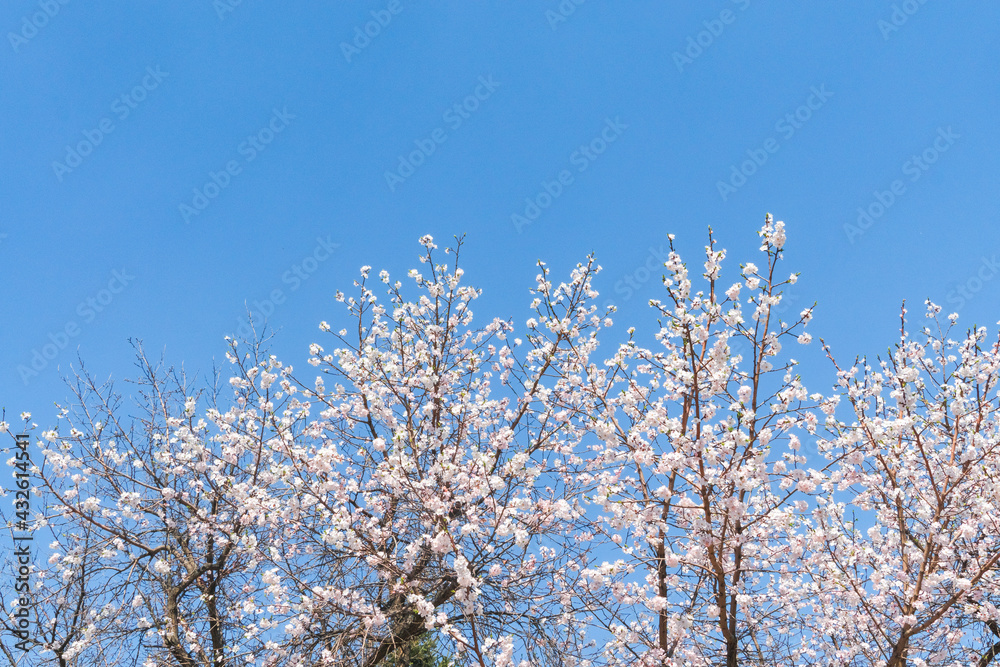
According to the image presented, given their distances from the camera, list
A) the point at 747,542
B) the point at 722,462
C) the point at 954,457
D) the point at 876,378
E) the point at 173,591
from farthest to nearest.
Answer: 1. the point at 173,591
2. the point at 876,378
3. the point at 954,457
4. the point at 747,542
5. the point at 722,462

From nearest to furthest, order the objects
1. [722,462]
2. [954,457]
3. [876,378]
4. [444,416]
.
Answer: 1. [722,462]
2. [954,457]
3. [876,378]
4. [444,416]

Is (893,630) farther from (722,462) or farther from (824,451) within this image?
(722,462)

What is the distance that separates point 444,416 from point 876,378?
4.72 m

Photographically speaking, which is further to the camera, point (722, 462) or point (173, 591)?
point (173, 591)

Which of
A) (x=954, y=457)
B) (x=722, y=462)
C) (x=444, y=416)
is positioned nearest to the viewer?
(x=722, y=462)

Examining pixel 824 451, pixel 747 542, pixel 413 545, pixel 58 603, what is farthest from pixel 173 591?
pixel 824 451

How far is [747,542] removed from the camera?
6.07 m

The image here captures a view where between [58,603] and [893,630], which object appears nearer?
[893,630]

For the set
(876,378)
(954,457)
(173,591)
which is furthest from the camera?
(173,591)

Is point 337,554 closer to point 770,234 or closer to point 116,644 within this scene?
point 116,644

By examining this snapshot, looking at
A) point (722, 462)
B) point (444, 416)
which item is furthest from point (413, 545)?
point (722, 462)

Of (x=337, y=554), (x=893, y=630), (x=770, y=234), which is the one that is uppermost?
(x=770, y=234)

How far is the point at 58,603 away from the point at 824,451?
9.46 metres

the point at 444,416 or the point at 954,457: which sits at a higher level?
the point at 444,416
